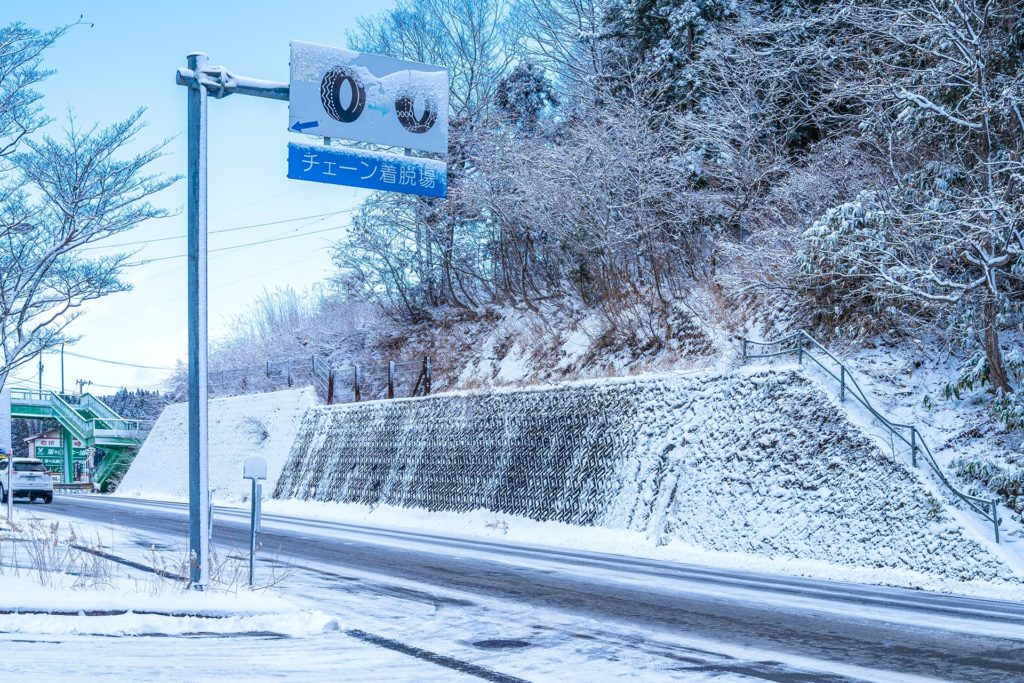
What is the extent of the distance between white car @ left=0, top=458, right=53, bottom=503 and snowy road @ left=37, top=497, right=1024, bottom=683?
2319 cm

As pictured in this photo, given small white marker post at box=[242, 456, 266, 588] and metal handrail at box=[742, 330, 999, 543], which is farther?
metal handrail at box=[742, 330, 999, 543]

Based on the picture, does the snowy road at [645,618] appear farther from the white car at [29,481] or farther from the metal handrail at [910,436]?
the white car at [29,481]

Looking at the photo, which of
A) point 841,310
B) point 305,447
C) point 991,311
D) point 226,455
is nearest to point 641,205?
point 841,310

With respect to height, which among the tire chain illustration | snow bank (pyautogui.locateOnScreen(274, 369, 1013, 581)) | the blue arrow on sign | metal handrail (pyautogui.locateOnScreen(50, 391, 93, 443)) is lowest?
snow bank (pyautogui.locateOnScreen(274, 369, 1013, 581))

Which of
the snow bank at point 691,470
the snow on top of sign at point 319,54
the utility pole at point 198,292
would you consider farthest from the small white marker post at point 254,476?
the snow bank at point 691,470

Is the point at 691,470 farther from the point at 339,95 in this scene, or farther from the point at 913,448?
the point at 339,95

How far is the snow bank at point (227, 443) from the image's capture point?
37.6 metres

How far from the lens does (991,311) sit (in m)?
16.7

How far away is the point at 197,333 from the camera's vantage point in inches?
365

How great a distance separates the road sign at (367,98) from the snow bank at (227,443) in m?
23.9

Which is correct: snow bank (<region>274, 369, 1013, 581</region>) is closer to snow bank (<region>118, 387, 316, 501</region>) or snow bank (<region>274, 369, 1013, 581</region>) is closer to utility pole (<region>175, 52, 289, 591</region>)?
snow bank (<region>118, 387, 316, 501</region>)

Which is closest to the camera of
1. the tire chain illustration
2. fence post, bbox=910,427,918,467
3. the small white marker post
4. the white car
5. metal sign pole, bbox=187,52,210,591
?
metal sign pole, bbox=187,52,210,591

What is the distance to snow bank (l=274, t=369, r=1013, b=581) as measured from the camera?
1541 centimetres


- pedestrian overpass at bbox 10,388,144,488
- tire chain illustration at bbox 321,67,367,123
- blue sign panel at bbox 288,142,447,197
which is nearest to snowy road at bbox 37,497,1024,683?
blue sign panel at bbox 288,142,447,197
